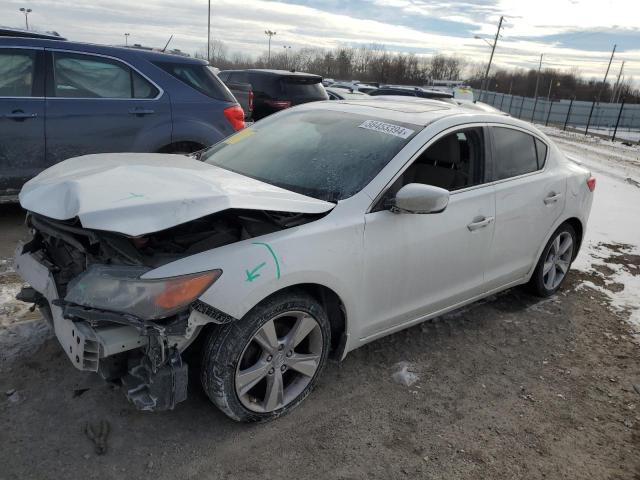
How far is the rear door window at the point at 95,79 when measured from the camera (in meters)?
5.36

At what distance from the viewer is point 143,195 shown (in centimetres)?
263

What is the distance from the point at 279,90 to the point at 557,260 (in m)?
8.10

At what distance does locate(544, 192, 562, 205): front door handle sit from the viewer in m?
4.31

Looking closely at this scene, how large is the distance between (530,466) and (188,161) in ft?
9.08

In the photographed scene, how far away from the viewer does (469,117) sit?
3789 millimetres

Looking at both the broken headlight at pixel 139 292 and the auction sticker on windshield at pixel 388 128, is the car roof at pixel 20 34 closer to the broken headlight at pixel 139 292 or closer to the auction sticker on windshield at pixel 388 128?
the auction sticker on windshield at pixel 388 128

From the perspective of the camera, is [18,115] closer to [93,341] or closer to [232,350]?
[93,341]

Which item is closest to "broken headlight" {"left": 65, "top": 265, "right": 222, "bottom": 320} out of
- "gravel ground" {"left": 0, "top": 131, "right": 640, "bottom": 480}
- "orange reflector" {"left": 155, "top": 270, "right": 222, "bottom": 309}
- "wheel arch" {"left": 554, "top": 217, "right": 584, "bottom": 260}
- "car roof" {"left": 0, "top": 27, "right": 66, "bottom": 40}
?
"orange reflector" {"left": 155, "top": 270, "right": 222, "bottom": 309}

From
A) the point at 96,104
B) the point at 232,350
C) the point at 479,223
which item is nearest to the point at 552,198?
the point at 479,223

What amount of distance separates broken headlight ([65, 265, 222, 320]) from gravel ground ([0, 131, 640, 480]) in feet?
2.45

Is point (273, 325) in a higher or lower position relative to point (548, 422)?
higher

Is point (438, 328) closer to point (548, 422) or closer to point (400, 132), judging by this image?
point (548, 422)

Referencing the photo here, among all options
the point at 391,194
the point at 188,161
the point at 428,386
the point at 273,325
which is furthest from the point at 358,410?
the point at 188,161

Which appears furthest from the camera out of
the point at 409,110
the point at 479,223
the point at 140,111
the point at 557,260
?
the point at 140,111
